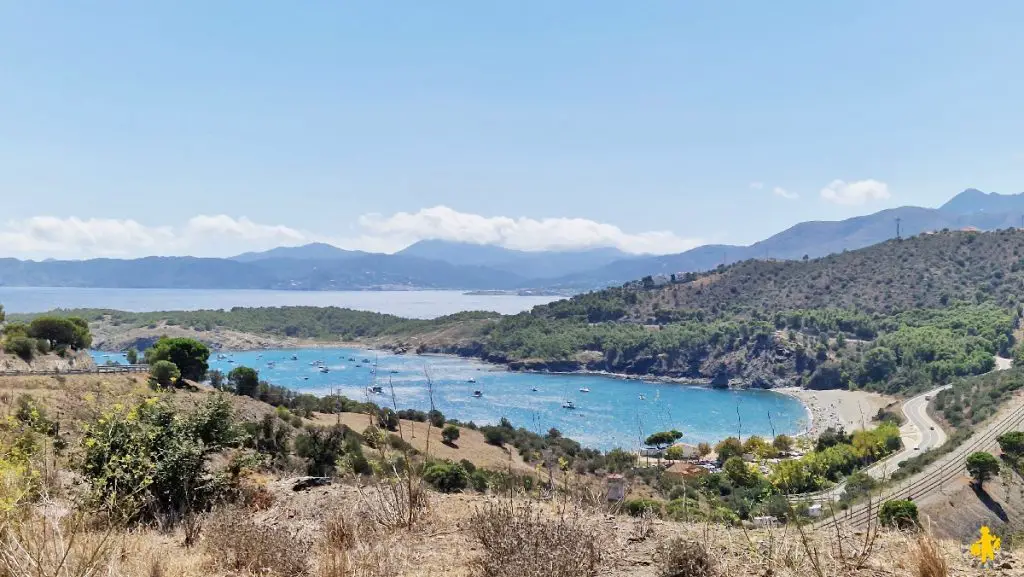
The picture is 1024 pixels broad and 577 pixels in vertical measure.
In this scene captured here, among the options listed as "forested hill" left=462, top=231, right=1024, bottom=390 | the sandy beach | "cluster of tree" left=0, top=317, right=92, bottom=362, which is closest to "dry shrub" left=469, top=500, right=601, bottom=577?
"cluster of tree" left=0, top=317, right=92, bottom=362

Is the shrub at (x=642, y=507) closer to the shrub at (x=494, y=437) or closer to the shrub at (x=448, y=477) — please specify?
the shrub at (x=448, y=477)

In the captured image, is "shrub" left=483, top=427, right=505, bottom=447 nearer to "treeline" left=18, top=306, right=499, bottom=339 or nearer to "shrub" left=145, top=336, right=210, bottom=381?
"shrub" left=145, top=336, right=210, bottom=381

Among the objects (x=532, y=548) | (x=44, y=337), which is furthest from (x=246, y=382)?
(x=532, y=548)

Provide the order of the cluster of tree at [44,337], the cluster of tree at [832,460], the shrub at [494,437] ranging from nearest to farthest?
the cluster of tree at [832,460]
the cluster of tree at [44,337]
the shrub at [494,437]

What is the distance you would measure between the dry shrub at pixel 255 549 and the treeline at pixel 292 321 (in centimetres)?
11000

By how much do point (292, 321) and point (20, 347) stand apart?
9811 cm

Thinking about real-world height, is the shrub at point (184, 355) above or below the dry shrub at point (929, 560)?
below

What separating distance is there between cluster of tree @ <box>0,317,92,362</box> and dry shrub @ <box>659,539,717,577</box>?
111 feet

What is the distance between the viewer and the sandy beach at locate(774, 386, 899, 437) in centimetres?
5329

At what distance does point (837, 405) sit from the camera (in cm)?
6281

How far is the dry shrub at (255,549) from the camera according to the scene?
401cm

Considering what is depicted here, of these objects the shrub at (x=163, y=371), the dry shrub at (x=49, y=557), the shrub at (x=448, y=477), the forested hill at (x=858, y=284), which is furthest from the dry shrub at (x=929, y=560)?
the forested hill at (x=858, y=284)

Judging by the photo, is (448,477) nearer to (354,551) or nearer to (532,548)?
(354,551)

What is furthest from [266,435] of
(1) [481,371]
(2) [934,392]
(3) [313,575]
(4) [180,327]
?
(4) [180,327]
